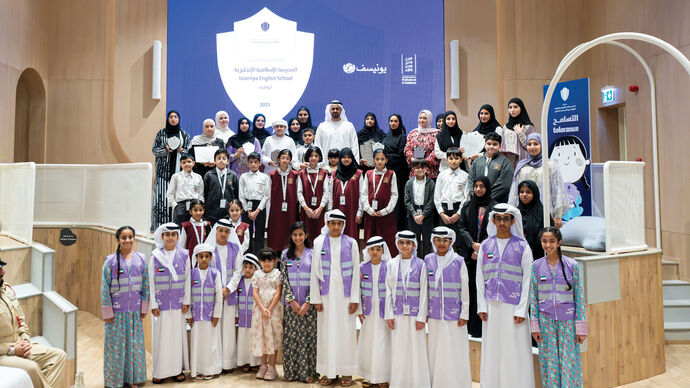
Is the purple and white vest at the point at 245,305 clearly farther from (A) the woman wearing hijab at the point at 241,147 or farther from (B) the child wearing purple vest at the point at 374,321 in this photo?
(A) the woman wearing hijab at the point at 241,147

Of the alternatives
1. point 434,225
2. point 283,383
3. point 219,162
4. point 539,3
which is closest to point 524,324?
point 434,225

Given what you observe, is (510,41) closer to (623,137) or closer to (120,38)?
(623,137)

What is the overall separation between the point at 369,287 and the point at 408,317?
44 centimetres

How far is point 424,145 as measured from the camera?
6359 mm

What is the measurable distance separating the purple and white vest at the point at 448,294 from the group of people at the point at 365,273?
0.01 meters

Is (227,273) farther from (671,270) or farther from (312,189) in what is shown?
(671,270)

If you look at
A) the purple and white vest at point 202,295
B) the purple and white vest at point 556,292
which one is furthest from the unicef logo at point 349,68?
the purple and white vest at point 556,292

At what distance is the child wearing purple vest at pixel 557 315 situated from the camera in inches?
164

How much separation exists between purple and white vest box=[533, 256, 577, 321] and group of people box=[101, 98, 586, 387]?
1cm

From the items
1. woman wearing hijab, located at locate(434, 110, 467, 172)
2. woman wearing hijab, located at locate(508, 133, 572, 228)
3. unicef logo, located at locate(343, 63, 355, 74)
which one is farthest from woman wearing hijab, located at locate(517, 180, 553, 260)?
unicef logo, located at locate(343, 63, 355, 74)

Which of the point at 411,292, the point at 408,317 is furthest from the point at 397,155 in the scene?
the point at 408,317

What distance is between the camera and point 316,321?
5184mm

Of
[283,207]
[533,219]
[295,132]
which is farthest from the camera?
[295,132]

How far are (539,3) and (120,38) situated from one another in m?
6.76
